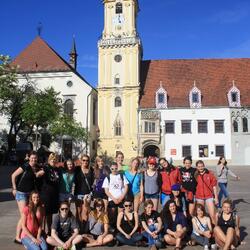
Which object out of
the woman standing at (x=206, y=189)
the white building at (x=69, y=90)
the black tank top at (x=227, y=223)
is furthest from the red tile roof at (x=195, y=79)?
the black tank top at (x=227, y=223)

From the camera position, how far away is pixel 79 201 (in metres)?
9.29

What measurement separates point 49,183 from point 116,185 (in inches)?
64.7

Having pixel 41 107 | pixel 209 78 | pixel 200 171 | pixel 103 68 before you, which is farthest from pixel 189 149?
pixel 200 171

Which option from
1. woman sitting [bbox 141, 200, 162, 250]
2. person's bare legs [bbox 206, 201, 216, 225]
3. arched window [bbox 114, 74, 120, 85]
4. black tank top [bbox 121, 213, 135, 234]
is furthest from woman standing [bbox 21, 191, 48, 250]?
arched window [bbox 114, 74, 120, 85]

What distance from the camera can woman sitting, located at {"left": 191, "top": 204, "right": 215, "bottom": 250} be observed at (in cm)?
841

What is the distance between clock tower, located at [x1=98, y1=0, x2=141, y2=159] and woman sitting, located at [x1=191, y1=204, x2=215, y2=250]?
36.6 metres

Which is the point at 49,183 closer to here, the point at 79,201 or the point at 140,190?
the point at 79,201

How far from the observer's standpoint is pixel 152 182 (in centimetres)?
982

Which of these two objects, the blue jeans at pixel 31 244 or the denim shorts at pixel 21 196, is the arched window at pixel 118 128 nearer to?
the denim shorts at pixel 21 196

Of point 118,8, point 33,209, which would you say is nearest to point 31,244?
point 33,209

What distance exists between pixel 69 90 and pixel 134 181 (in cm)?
3824

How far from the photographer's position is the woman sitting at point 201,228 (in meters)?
8.41

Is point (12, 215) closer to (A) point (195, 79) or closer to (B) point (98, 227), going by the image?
(B) point (98, 227)

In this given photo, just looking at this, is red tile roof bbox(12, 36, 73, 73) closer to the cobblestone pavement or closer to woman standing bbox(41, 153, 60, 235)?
the cobblestone pavement
